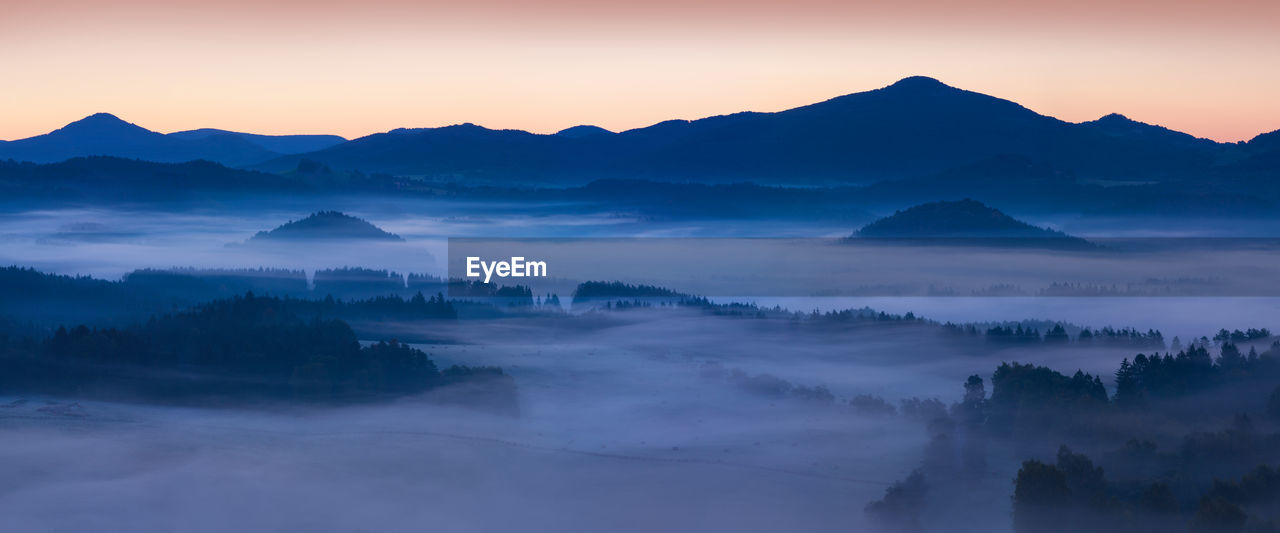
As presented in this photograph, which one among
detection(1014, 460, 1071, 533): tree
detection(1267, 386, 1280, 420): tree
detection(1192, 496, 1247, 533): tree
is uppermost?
detection(1267, 386, 1280, 420): tree

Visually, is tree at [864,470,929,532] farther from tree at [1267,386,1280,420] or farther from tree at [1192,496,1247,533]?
tree at [1192,496,1247,533]

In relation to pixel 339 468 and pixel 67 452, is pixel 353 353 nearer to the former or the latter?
pixel 339 468

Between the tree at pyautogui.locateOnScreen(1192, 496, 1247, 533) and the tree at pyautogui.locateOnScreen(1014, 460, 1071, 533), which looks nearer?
the tree at pyautogui.locateOnScreen(1192, 496, 1247, 533)

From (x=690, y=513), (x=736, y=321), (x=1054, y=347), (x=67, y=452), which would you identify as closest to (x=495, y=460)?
(x=690, y=513)

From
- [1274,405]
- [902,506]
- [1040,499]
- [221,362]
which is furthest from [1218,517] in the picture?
[221,362]

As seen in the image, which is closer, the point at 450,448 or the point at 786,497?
the point at 786,497

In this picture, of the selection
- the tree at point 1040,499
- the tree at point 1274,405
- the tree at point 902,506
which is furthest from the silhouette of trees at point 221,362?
the tree at point 1274,405

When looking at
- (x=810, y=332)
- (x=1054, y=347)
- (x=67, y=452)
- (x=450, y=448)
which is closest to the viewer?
(x=67, y=452)

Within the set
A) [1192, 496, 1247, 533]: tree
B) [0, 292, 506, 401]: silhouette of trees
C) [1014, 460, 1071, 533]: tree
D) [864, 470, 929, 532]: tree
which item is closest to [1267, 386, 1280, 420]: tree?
[1014, 460, 1071, 533]: tree

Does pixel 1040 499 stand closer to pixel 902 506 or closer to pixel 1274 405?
pixel 902 506

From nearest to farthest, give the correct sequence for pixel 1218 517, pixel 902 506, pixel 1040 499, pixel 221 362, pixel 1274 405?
pixel 1218 517, pixel 1040 499, pixel 1274 405, pixel 902 506, pixel 221 362

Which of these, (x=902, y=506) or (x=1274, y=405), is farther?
(x=902, y=506)
